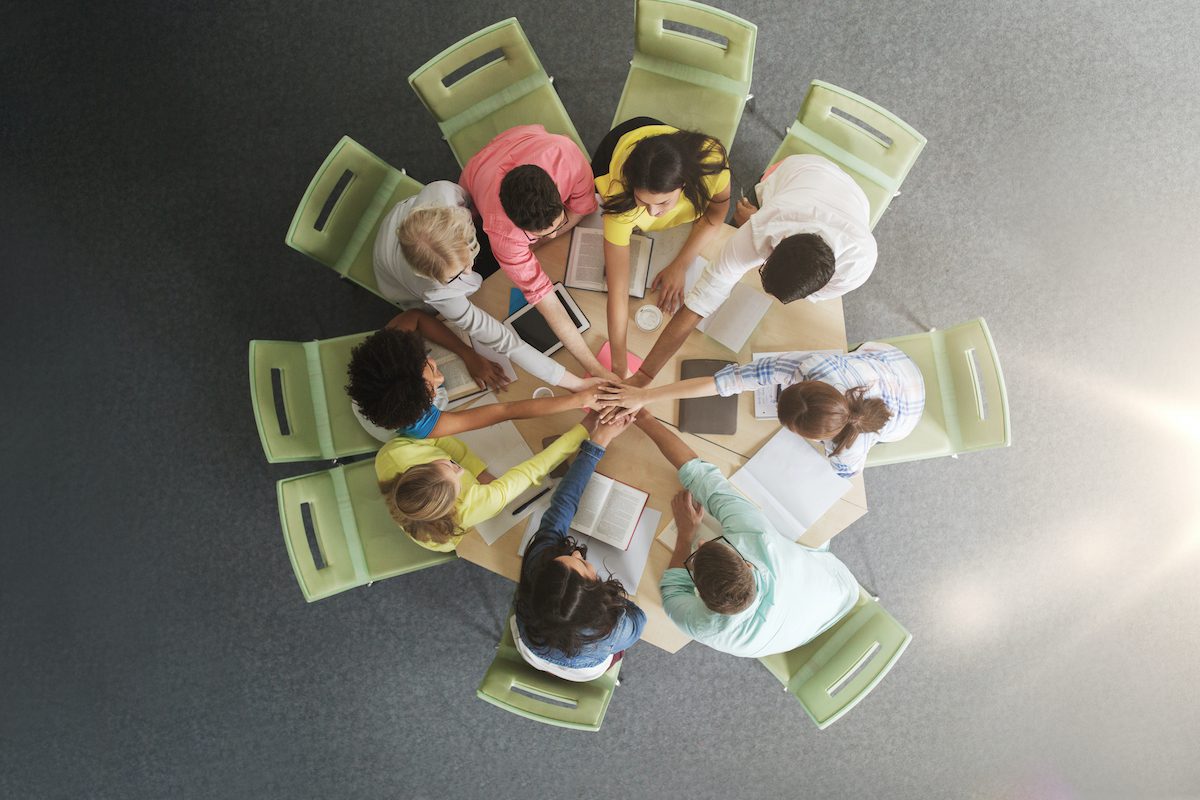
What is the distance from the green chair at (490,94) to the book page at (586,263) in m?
0.52

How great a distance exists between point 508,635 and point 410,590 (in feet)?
2.53

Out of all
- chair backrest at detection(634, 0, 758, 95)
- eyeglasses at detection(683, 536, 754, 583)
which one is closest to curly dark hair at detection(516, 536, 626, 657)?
eyeglasses at detection(683, 536, 754, 583)

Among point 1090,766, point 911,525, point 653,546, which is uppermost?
point 653,546

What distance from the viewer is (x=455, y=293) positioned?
1991 millimetres

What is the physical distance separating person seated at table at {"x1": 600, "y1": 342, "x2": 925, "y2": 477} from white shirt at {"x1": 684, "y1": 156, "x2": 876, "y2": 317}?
0.22 m

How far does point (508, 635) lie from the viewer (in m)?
2.29

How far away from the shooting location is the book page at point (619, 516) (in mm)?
2055

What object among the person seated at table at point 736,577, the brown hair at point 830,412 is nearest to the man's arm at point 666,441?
the person seated at table at point 736,577

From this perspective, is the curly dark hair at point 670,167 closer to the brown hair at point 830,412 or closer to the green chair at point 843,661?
the brown hair at point 830,412

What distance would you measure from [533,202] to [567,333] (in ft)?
1.56

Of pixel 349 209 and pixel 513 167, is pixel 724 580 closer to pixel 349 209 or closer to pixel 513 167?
pixel 513 167

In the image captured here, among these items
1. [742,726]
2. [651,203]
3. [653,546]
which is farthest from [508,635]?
→ [651,203]

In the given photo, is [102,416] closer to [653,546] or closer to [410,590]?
[410,590]

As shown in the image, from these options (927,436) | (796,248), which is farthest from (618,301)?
(927,436)
